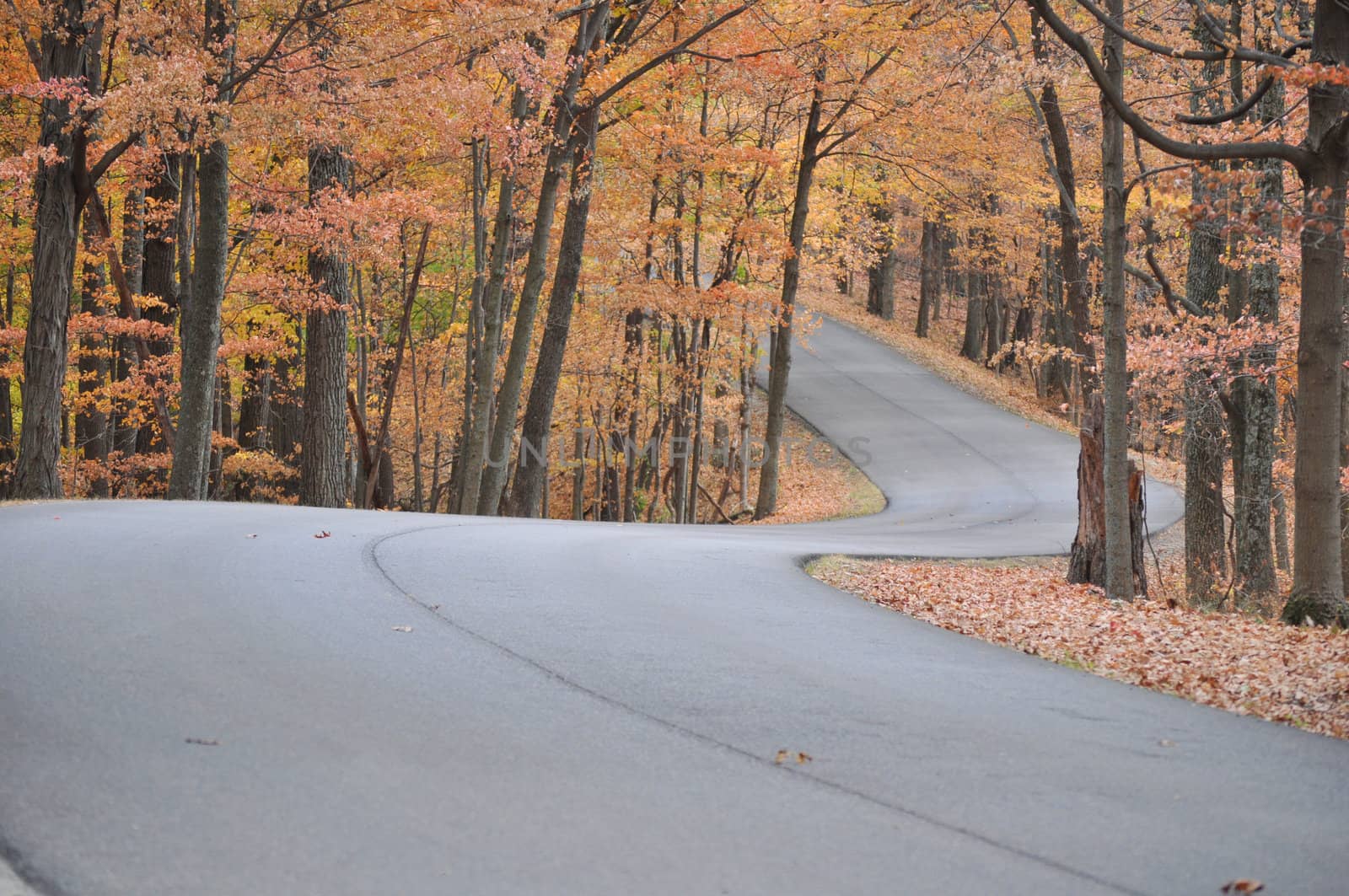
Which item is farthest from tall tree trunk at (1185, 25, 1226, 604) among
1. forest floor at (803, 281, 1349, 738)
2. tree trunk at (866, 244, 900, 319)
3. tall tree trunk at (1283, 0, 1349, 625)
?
tree trunk at (866, 244, 900, 319)

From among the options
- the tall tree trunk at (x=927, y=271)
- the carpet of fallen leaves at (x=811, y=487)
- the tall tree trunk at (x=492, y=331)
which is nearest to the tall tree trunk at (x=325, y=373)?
the tall tree trunk at (x=492, y=331)

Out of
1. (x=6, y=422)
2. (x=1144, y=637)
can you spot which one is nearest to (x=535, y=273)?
(x=1144, y=637)

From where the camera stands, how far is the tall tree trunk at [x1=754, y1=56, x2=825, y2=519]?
25484mm

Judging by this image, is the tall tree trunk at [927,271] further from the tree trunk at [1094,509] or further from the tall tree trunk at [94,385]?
the tree trunk at [1094,509]

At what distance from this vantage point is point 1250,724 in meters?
6.62

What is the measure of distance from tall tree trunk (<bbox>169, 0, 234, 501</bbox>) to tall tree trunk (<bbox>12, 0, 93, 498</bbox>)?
1674mm

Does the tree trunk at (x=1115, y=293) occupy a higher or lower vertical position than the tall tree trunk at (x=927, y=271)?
lower

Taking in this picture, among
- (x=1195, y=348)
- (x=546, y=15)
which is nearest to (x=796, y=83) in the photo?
(x=546, y=15)

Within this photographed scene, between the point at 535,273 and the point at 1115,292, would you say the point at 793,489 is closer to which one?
the point at 535,273

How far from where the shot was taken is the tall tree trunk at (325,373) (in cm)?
2058

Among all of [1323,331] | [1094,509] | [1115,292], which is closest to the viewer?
[1323,331]

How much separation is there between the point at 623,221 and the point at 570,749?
22113 mm

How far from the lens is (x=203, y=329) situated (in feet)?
58.3

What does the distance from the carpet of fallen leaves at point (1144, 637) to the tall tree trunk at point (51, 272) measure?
35.6ft
